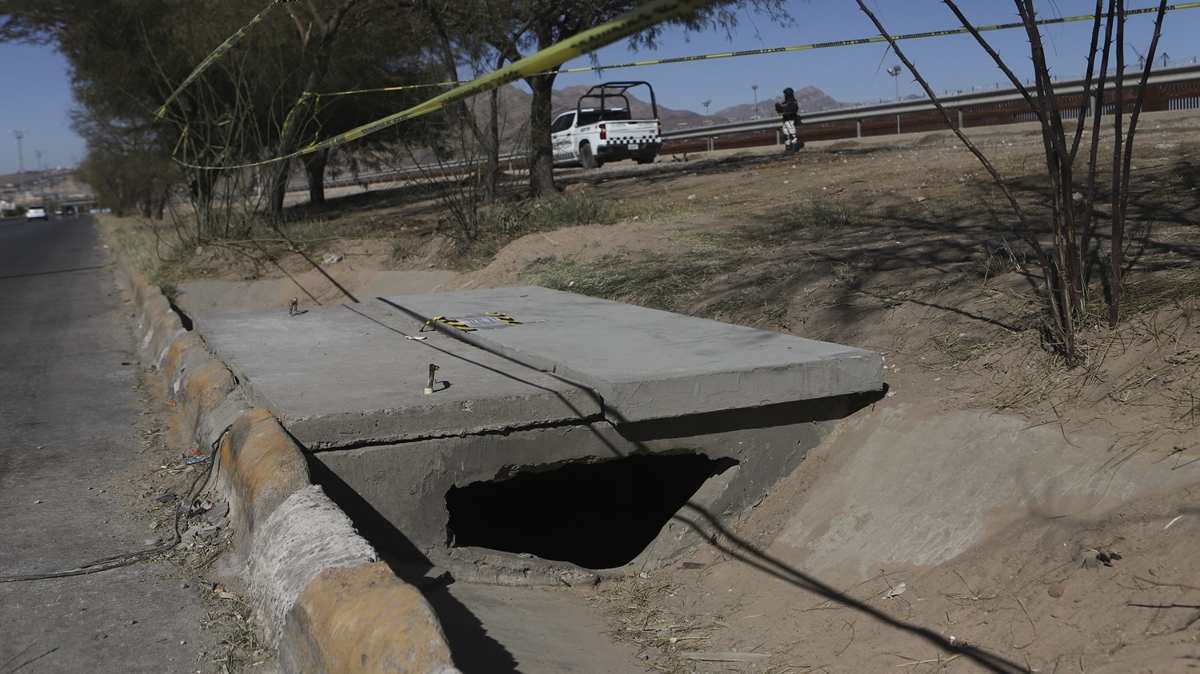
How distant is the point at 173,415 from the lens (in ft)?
22.0

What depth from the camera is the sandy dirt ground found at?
342 cm

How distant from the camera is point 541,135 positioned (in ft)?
49.0

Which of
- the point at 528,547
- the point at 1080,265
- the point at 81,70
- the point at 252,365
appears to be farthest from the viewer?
the point at 81,70

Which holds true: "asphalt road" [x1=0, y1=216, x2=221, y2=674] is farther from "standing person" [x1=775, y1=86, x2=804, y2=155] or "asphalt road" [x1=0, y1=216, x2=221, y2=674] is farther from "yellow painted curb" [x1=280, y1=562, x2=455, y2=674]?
"standing person" [x1=775, y1=86, x2=804, y2=155]

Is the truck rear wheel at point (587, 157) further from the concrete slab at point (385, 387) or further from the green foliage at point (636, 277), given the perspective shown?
the concrete slab at point (385, 387)

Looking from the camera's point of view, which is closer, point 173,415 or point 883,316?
point 883,316

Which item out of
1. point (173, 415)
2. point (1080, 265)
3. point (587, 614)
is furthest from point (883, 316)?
point (173, 415)

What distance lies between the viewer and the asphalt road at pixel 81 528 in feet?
11.2

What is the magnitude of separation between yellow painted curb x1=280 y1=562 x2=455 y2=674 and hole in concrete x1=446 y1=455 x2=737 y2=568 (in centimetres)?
337

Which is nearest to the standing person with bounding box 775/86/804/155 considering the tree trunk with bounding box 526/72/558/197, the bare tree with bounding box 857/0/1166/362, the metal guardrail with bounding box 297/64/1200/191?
the metal guardrail with bounding box 297/64/1200/191

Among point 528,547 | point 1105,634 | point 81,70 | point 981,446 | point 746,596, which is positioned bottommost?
point 528,547

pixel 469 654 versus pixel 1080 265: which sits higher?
pixel 1080 265

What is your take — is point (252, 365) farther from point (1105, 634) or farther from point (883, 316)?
point (1105, 634)

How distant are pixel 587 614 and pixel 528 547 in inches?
93.3
